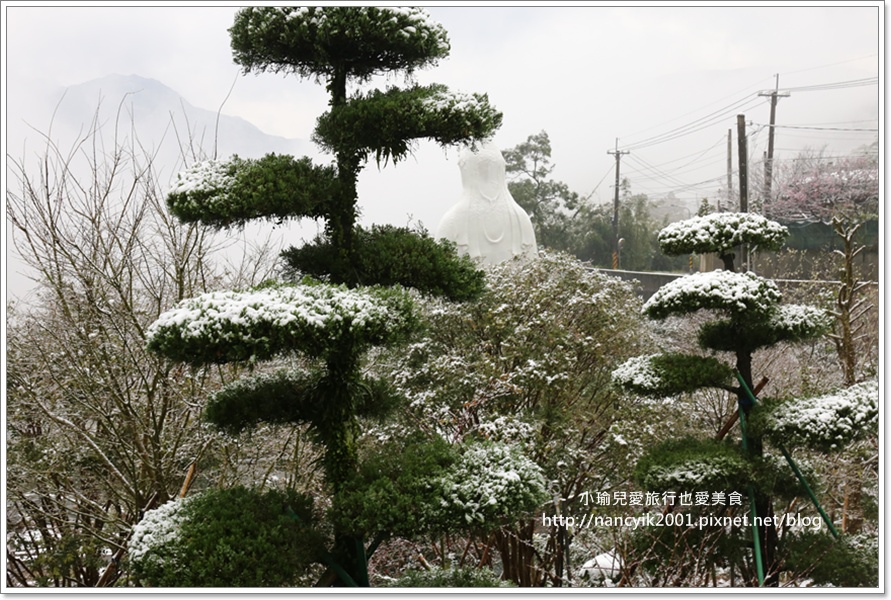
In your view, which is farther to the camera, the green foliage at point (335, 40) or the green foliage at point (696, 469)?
the green foliage at point (696, 469)

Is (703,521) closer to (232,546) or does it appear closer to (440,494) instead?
(440,494)

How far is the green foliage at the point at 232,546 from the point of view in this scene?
7.48ft

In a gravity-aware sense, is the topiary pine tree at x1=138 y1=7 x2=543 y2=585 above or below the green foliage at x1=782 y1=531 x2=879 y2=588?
above

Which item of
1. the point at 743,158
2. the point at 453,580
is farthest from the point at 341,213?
the point at 743,158

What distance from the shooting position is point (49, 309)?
456cm

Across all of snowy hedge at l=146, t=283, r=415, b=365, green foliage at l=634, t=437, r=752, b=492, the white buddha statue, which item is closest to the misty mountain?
the white buddha statue

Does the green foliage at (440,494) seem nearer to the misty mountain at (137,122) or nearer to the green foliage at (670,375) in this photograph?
the green foliage at (670,375)

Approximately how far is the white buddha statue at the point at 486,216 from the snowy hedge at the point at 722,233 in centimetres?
229

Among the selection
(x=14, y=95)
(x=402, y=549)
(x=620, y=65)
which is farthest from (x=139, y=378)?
(x=620, y=65)

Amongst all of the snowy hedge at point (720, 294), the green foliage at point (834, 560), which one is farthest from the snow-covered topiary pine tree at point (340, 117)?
the green foliage at point (834, 560)

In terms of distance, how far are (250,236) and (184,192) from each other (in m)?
2.21

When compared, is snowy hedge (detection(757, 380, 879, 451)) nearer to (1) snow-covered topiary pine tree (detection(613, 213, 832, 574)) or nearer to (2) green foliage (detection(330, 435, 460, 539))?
(1) snow-covered topiary pine tree (detection(613, 213, 832, 574))

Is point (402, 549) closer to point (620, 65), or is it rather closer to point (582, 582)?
point (582, 582)

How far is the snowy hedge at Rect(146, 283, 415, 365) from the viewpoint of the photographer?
212cm
